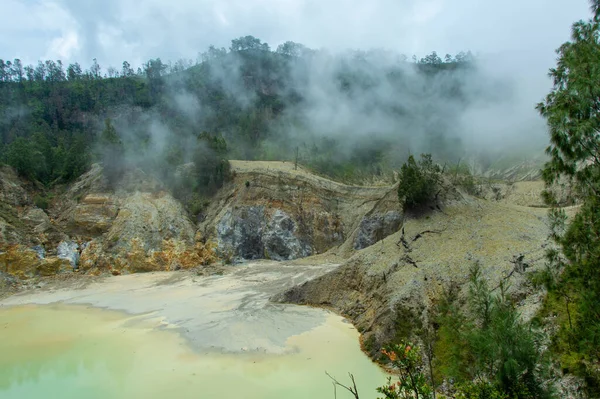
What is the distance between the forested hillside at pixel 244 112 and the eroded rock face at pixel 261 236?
36.0 feet

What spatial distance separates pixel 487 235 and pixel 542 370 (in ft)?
42.7

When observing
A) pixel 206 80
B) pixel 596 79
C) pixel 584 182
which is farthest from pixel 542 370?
pixel 206 80

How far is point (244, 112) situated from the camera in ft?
316

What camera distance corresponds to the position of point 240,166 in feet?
185

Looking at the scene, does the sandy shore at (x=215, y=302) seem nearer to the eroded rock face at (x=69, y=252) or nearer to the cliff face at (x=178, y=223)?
the cliff face at (x=178, y=223)

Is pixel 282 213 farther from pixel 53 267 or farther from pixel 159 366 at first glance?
pixel 159 366

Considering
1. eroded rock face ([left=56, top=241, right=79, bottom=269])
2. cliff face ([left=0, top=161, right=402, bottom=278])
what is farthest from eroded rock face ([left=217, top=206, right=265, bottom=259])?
eroded rock face ([left=56, top=241, right=79, bottom=269])

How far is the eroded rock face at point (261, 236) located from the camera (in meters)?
47.1

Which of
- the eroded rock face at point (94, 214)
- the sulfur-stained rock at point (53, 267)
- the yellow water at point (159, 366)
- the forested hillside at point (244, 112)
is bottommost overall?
the yellow water at point (159, 366)

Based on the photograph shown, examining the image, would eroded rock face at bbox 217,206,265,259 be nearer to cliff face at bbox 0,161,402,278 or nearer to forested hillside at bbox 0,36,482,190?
cliff face at bbox 0,161,402,278

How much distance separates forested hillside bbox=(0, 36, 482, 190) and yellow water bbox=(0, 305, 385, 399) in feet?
120

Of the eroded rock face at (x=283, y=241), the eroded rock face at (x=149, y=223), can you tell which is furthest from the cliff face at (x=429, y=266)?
the eroded rock face at (x=149, y=223)

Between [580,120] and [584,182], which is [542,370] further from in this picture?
[580,120]

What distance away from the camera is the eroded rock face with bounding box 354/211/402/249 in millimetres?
40062
